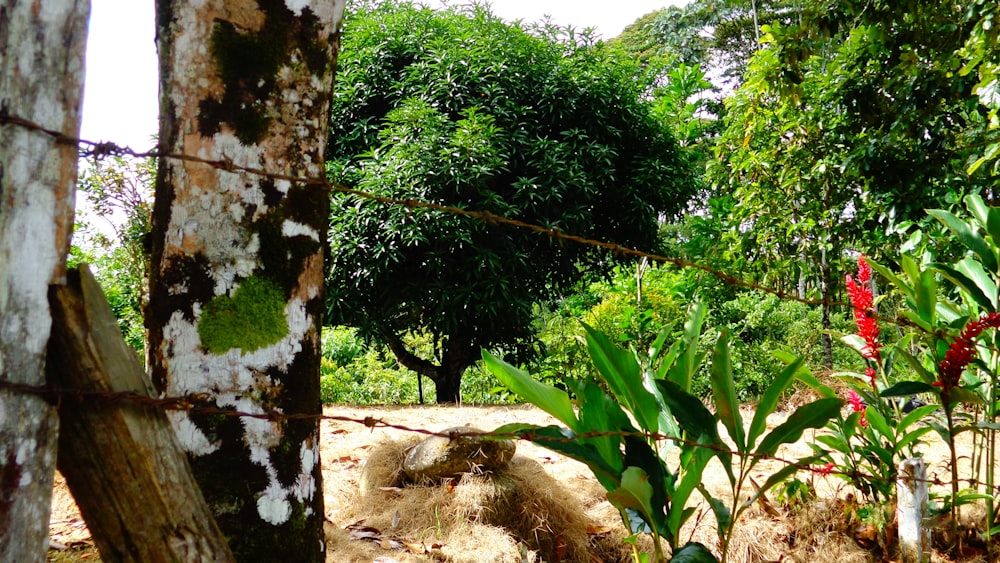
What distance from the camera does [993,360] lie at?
8.39 feet

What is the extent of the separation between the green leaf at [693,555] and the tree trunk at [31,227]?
1481 millimetres

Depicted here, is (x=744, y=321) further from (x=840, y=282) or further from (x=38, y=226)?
(x=38, y=226)

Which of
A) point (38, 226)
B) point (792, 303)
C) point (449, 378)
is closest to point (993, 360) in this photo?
point (38, 226)

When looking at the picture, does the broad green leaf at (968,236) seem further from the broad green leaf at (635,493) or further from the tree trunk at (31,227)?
the tree trunk at (31,227)

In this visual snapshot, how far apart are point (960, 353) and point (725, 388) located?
76 centimetres

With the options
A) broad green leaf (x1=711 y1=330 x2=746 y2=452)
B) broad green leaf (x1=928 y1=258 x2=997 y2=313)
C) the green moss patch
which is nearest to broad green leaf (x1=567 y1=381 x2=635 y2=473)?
broad green leaf (x1=711 y1=330 x2=746 y2=452)

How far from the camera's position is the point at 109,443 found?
1078 mm

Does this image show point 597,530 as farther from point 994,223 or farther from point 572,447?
point 994,223

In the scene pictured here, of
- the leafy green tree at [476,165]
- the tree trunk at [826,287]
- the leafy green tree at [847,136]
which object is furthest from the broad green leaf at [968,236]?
the tree trunk at [826,287]

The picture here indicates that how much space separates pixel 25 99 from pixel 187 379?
2.84 feet

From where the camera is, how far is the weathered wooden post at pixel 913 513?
246cm

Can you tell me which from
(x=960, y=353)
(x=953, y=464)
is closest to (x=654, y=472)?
(x=960, y=353)

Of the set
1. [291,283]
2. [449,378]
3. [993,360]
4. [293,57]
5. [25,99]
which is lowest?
[449,378]

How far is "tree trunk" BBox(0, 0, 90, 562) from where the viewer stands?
0.95 meters
